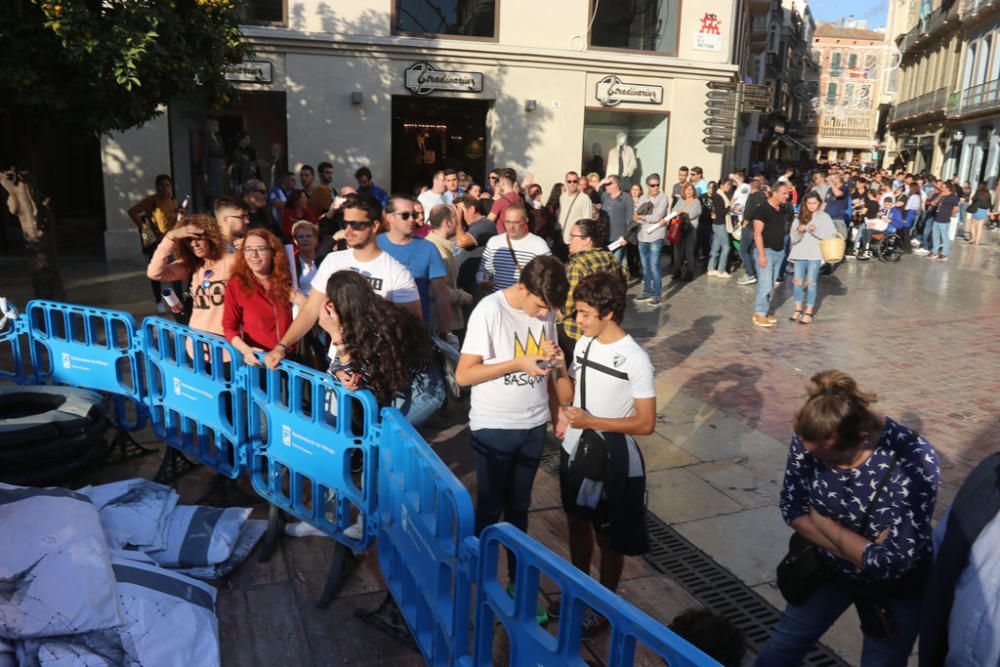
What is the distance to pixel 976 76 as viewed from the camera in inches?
1499

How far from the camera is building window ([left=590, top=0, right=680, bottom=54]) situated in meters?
17.0

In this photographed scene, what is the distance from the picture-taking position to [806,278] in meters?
10.5

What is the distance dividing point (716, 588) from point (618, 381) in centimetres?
151

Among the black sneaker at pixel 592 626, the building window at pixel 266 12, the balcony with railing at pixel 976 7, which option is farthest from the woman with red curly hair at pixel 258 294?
the balcony with railing at pixel 976 7

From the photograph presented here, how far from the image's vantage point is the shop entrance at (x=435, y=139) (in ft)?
54.7

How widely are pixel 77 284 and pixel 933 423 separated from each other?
1127 centimetres

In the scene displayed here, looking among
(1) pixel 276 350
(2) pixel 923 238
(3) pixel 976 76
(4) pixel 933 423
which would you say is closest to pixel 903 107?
(3) pixel 976 76

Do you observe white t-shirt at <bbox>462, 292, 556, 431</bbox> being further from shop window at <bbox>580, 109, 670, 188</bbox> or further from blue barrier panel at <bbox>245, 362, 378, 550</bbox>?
shop window at <bbox>580, 109, 670, 188</bbox>

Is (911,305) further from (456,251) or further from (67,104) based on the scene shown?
(67,104)

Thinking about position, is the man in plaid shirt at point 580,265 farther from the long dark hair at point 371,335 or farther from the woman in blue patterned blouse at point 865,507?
the woman in blue patterned blouse at point 865,507

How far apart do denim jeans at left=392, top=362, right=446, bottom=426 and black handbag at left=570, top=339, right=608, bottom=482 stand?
125 centimetres

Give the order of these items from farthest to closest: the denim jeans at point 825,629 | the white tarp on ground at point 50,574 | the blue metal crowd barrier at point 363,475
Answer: the white tarp on ground at point 50,574 → the denim jeans at point 825,629 → the blue metal crowd barrier at point 363,475

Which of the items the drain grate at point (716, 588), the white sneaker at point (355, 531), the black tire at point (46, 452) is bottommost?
the drain grate at point (716, 588)

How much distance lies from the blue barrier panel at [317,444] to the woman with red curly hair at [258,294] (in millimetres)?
524
